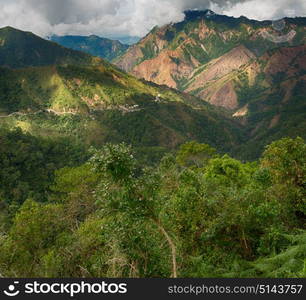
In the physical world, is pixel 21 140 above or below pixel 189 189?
above

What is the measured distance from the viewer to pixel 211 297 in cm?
1062

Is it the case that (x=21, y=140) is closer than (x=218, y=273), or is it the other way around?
(x=218, y=273)

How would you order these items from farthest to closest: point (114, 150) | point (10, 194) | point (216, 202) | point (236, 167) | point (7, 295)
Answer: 1. point (10, 194)
2. point (236, 167)
3. point (216, 202)
4. point (114, 150)
5. point (7, 295)

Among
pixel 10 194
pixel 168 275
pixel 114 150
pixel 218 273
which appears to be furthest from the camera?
pixel 10 194

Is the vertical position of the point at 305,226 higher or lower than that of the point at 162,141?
lower

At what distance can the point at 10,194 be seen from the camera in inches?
3457

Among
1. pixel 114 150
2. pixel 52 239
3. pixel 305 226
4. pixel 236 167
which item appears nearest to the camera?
pixel 114 150

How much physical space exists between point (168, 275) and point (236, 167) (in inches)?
1531

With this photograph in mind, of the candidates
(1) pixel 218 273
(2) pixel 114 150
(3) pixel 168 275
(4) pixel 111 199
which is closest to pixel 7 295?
(4) pixel 111 199

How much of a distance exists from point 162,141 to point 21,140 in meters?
79.5

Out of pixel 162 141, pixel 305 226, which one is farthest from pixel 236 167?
pixel 162 141

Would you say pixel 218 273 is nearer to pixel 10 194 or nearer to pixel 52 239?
pixel 52 239

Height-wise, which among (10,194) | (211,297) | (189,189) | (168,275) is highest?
(10,194)

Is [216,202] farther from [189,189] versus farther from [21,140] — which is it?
[21,140]
